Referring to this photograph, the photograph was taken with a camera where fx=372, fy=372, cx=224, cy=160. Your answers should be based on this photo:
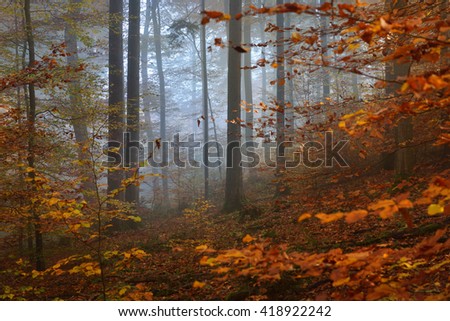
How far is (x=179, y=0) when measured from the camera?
27.3 metres

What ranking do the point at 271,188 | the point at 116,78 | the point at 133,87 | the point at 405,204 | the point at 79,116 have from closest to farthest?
the point at 405,204
the point at 79,116
the point at 116,78
the point at 133,87
the point at 271,188

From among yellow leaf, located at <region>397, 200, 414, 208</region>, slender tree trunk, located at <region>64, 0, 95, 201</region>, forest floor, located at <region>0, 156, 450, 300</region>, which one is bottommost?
forest floor, located at <region>0, 156, 450, 300</region>

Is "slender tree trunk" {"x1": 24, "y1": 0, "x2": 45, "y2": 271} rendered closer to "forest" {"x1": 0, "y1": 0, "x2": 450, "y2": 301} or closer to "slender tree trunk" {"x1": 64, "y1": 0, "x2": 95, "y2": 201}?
"forest" {"x1": 0, "y1": 0, "x2": 450, "y2": 301}

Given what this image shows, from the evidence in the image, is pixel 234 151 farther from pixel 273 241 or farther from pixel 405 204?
pixel 405 204

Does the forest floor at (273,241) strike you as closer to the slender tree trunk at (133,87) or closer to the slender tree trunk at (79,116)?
the slender tree trunk at (79,116)

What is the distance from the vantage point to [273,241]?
7.33m

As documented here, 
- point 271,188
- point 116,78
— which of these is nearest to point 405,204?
point 116,78

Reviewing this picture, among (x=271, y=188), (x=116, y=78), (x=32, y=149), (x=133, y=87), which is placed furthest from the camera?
(x=271, y=188)

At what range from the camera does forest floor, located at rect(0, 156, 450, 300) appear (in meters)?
4.64

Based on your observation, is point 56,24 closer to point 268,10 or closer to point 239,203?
point 239,203

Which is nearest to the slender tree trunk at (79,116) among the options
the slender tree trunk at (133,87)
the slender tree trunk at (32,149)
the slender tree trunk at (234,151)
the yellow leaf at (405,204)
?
the slender tree trunk at (32,149)

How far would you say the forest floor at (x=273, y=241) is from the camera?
4641mm

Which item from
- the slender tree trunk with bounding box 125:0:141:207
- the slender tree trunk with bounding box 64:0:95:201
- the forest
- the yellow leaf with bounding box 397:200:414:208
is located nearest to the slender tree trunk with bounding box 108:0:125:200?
the forest

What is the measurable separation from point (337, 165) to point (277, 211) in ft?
6.93
